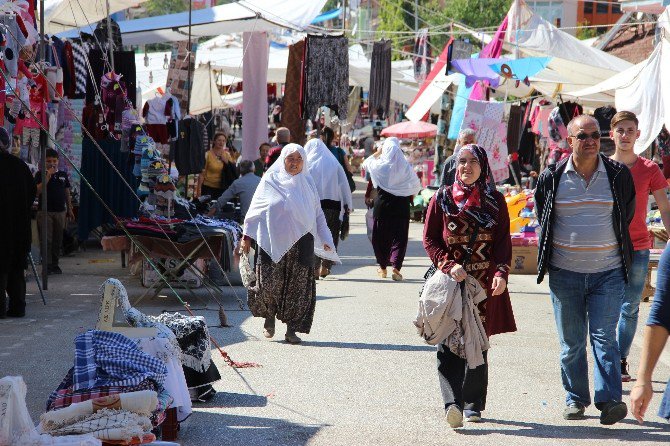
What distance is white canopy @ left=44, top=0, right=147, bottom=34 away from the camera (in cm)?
1371

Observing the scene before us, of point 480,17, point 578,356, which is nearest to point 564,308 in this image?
point 578,356

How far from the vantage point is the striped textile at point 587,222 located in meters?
6.37

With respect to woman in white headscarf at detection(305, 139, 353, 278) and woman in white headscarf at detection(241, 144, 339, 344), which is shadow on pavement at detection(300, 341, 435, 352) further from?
woman in white headscarf at detection(305, 139, 353, 278)

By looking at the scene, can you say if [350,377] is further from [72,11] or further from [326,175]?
[72,11]

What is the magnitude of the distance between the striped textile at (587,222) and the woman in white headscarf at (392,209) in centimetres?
729

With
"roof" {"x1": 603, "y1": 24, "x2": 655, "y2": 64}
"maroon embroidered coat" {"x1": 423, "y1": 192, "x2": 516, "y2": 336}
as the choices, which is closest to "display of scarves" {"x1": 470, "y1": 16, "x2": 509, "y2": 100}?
"roof" {"x1": 603, "y1": 24, "x2": 655, "y2": 64}

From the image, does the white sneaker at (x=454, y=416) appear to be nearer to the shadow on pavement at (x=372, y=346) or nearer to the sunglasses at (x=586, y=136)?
the sunglasses at (x=586, y=136)

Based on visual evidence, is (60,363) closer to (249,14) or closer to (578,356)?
(578,356)

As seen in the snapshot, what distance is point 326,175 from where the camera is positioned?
1326 cm

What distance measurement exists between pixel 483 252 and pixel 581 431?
3.83ft

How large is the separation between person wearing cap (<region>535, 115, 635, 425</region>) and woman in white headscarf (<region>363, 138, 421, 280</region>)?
7204 mm

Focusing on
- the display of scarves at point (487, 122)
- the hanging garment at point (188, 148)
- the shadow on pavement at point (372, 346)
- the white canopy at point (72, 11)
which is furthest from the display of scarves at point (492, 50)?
the shadow on pavement at point (372, 346)

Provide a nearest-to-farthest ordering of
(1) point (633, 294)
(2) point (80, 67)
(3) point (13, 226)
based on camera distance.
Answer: (1) point (633, 294) → (3) point (13, 226) → (2) point (80, 67)

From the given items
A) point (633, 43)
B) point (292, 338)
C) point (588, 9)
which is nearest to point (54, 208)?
point (292, 338)
